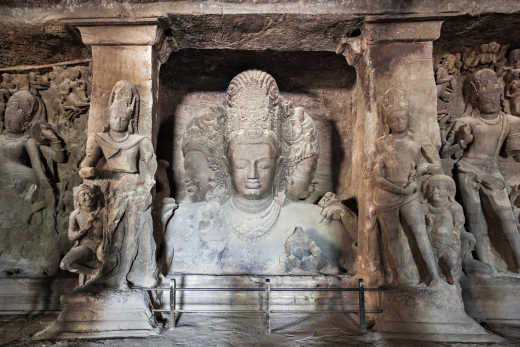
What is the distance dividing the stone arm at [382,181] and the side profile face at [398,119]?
13.1 inches

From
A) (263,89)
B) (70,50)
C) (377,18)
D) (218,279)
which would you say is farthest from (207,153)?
(377,18)

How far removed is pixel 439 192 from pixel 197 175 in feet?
9.07

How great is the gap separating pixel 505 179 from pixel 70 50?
17.4 feet

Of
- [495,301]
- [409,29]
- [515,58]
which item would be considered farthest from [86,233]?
[515,58]

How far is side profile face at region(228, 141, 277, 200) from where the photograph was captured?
4707 mm

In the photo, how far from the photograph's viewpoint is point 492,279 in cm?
415

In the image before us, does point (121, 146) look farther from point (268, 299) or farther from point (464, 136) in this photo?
point (464, 136)

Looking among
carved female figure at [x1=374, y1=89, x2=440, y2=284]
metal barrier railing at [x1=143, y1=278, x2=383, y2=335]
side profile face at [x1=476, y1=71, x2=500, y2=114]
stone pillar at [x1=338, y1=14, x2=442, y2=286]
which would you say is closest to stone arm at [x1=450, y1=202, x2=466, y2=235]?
carved female figure at [x1=374, y1=89, x2=440, y2=284]

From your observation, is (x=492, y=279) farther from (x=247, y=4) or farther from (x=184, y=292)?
(x=247, y=4)

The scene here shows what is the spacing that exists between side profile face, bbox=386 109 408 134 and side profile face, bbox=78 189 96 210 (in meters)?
2.84

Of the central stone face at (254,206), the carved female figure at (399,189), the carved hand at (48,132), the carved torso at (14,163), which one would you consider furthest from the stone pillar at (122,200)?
the carved female figure at (399,189)

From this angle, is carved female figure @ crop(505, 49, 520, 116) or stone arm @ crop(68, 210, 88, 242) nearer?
stone arm @ crop(68, 210, 88, 242)

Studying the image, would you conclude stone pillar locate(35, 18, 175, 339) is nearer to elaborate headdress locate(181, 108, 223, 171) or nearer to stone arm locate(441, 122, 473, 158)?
elaborate headdress locate(181, 108, 223, 171)

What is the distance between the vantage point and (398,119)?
390cm
